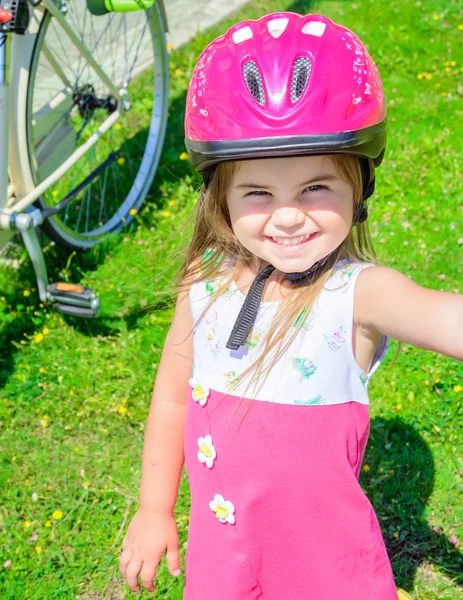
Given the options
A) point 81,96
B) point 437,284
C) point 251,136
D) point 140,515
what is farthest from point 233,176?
point 81,96

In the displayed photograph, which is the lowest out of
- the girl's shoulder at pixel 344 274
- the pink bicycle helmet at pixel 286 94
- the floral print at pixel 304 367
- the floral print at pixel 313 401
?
the floral print at pixel 313 401

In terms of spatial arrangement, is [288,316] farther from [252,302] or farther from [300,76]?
[300,76]

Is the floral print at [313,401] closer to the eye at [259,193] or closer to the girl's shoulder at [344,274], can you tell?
the girl's shoulder at [344,274]

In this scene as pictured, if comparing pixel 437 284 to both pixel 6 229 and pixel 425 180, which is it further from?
pixel 6 229

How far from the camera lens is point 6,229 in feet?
11.2

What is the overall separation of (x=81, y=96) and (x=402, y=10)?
119 inches

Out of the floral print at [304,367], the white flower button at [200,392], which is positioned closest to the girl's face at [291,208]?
the floral print at [304,367]

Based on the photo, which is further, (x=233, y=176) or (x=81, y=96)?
(x=81, y=96)

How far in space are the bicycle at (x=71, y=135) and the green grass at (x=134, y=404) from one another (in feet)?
0.66

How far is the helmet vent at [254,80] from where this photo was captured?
175 cm

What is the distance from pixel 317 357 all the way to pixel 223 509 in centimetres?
46

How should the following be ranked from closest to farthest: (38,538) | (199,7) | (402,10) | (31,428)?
→ (38,538) → (31,428) → (402,10) → (199,7)

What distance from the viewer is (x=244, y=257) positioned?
2051 mm

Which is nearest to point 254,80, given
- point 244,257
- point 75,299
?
point 244,257
